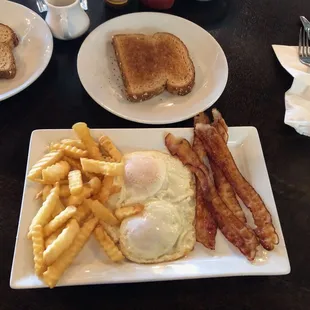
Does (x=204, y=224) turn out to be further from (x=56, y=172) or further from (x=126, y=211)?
(x=56, y=172)

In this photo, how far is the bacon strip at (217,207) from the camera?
135 cm

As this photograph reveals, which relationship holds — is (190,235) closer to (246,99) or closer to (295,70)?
(246,99)

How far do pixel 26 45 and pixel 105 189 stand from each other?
913 mm

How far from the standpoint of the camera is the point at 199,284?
135 cm

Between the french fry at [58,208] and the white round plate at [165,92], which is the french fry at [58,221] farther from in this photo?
the white round plate at [165,92]

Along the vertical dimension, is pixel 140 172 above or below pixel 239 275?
above

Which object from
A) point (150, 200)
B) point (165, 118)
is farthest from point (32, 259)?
point (165, 118)

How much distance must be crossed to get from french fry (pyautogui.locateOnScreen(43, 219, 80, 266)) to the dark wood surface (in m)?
0.17

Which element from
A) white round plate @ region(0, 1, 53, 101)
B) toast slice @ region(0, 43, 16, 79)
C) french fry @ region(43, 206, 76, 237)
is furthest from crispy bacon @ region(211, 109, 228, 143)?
toast slice @ region(0, 43, 16, 79)

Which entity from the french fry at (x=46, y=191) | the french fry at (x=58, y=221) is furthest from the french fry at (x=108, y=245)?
the french fry at (x=46, y=191)

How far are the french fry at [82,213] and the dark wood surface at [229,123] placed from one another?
22 centimetres

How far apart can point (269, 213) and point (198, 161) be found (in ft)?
1.04

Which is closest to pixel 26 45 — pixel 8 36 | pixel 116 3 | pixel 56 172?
pixel 8 36

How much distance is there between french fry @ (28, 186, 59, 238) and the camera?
1266 millimetres
